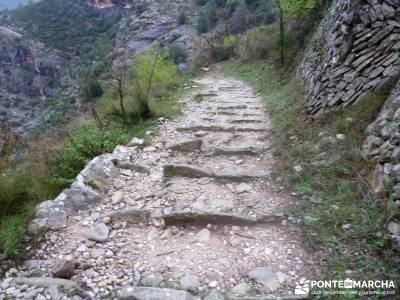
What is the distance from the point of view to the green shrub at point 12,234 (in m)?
2.99

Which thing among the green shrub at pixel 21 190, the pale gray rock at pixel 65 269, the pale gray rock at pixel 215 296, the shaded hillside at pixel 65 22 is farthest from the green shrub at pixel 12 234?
the shaded hillside at pixel 65 22

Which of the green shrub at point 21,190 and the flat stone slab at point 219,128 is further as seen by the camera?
the flat stone slab at point 219,128

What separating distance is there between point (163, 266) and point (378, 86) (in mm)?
3846

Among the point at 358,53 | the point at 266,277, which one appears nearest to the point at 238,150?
A: the point at 358,53

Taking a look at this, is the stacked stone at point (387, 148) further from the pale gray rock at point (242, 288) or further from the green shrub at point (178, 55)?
the green shrub at point (178, 55)

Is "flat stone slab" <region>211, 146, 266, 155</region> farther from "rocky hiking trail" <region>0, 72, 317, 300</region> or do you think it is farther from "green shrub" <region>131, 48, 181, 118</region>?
"green shrub" <region>131, 48, 181, 118</region>

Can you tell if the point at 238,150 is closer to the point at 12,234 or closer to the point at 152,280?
the point at 152,280

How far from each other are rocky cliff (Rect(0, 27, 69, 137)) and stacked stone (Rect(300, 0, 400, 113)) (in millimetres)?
56788

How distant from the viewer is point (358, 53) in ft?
16.7

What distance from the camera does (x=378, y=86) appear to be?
15.0ft

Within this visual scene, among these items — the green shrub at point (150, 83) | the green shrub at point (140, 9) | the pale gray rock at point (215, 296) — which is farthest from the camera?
the green shrub at point (140, 9)

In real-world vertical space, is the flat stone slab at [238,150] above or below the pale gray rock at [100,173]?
below

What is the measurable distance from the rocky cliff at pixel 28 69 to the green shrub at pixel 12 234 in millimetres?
57669

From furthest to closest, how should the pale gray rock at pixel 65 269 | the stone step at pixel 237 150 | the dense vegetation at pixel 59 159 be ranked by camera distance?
the stone step at pixel 237 150 → the dense vegetation at pixel 59 159 → the pale gray rock at pixel 65 269
